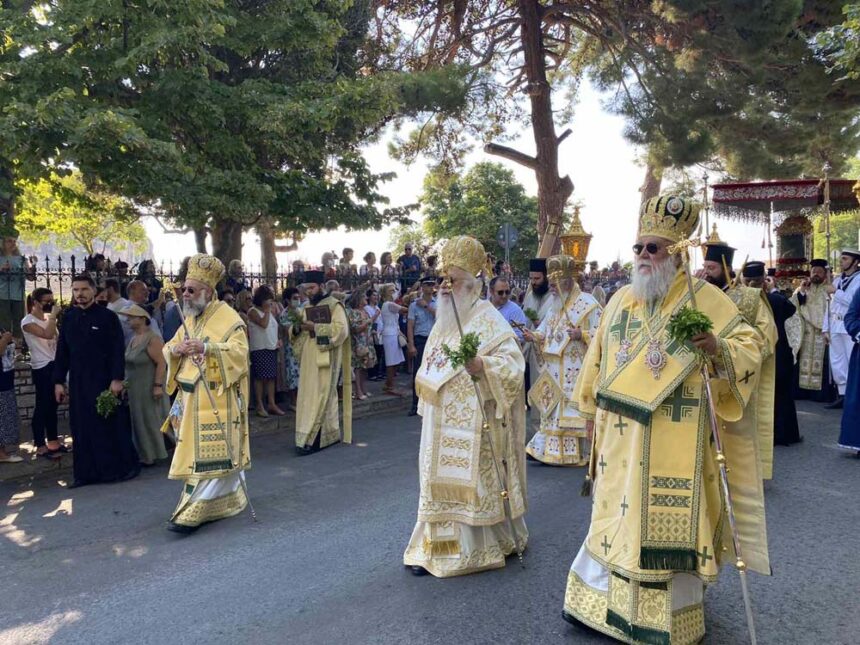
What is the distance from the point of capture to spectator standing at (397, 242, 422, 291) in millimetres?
14992

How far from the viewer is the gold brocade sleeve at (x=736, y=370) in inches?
141

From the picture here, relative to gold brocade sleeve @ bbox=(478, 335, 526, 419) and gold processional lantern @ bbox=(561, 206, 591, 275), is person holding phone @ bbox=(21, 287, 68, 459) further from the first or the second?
gold processional lantern @ bbox=(561, 206, 591, 275)

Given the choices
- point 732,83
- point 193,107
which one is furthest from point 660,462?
point 732,83

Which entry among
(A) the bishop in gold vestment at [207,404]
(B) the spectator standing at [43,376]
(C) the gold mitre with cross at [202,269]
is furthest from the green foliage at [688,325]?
(B) the spectator standing at [43,376]

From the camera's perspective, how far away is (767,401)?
17.5 feet

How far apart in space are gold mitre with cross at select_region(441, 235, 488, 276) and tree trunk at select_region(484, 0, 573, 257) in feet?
38.6

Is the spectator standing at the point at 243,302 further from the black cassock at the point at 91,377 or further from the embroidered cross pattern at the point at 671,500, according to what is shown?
the embroidered cross pattern at the point at 671,500

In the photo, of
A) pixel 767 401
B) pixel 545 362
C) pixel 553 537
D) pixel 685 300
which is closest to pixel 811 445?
pixel 545 362

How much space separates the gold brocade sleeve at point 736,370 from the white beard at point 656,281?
390 millimetres

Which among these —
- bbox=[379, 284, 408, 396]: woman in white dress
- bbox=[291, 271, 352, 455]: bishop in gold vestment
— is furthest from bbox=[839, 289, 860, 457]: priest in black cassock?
bbox=[379, 284, 408, 396]: woman in white dress

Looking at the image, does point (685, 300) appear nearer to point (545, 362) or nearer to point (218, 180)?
point (545, 362)

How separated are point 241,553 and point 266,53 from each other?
919 centimetres

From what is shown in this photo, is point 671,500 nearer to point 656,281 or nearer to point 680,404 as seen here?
point 680,404

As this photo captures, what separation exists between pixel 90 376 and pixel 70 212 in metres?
22.1
